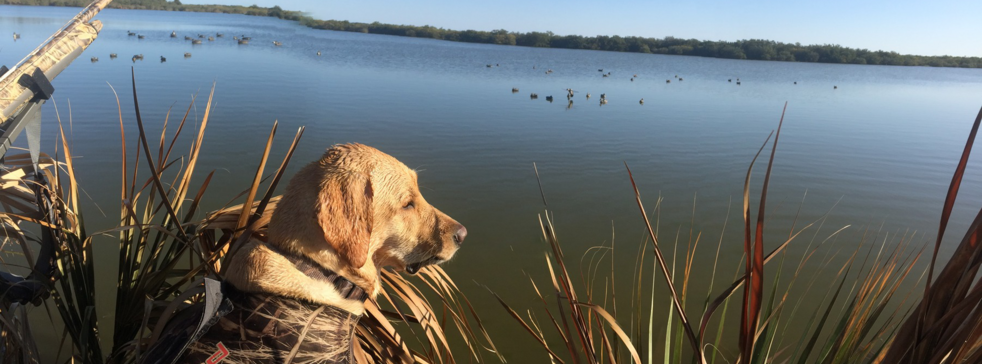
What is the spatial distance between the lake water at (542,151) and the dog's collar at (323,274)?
1286mm

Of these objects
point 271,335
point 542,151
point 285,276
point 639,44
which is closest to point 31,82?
point 285,276

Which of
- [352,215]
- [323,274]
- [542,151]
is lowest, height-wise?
[542,151]

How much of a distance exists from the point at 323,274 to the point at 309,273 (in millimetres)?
64

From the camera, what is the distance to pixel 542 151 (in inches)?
437

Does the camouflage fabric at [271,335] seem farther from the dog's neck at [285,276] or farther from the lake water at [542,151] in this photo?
the lake water at [542,151]

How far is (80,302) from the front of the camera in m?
2.69

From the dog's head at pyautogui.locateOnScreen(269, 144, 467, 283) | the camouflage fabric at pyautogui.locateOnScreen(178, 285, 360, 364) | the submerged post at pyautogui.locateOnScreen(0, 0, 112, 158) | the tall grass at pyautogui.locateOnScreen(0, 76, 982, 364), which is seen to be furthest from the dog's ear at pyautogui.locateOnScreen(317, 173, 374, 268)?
the submerged post at pyautogui.locateOnScreen(0, 0, 112, 158)

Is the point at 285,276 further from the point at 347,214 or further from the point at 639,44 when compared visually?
the point at 639,44

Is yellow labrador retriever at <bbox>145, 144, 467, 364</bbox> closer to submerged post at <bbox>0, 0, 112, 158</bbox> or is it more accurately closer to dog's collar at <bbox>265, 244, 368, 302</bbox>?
dog's collar at <bbox>265, 244, 368, 302</bbox>

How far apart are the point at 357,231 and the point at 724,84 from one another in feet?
99.9

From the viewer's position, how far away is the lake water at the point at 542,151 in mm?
6664

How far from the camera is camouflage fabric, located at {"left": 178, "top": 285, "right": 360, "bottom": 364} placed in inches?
70.1

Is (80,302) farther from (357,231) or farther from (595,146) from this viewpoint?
(595,146)

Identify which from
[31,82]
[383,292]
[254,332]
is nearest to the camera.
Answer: [254,332]
